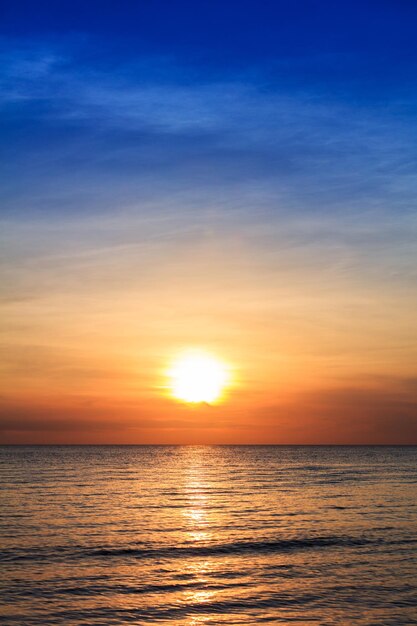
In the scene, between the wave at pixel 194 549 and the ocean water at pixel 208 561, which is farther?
the wave at pixel 194 549

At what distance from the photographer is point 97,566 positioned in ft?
121

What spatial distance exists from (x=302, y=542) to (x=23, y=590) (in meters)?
21.0

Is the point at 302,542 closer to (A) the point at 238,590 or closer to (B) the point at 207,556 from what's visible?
(B) the point at 207,556

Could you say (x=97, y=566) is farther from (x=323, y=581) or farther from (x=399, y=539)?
(x=399, y=539)

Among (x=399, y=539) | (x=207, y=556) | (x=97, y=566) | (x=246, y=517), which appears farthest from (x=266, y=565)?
(x=246, y=517)

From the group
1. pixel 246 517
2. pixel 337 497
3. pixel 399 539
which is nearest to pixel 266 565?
pixel 399 539

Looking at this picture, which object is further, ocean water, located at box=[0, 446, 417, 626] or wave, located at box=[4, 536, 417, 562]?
wave, located at box=[4, 536, 417, 562]

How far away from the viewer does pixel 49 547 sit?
4209cm

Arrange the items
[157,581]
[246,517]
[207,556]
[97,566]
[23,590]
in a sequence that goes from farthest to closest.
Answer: [246,517] < [207,556] < [97,566] < [157,581] < [23,590]

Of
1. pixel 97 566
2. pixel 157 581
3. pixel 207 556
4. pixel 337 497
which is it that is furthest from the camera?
pixel 337 497

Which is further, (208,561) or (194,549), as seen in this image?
(194,549)

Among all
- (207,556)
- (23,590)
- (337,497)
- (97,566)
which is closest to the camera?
(23,590)

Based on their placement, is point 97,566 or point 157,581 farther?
point 97,566

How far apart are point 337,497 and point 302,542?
1264 inches
